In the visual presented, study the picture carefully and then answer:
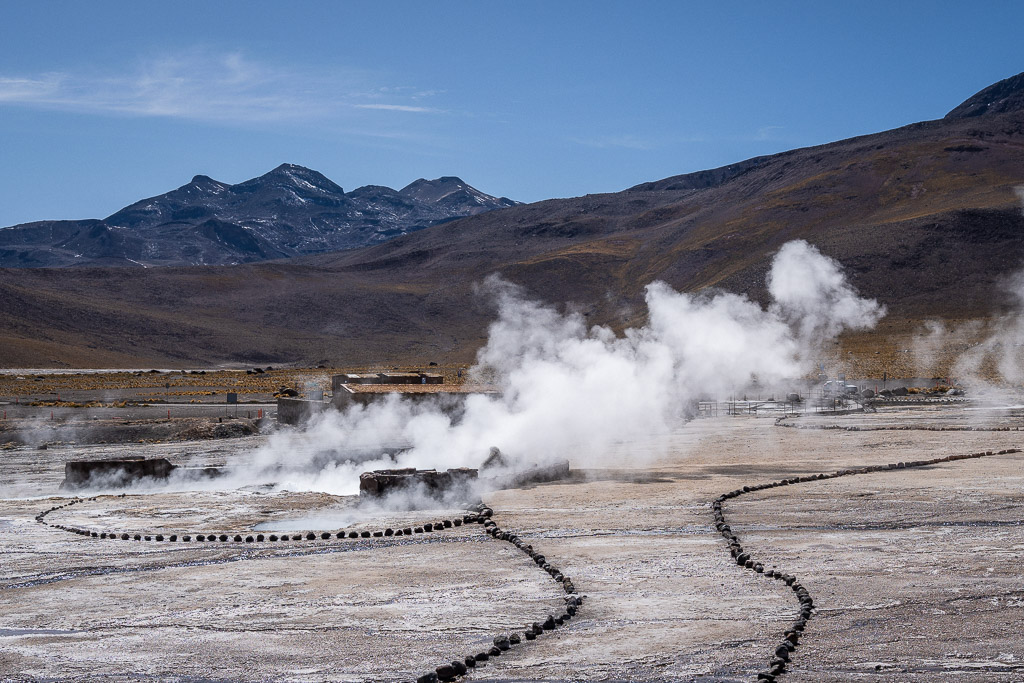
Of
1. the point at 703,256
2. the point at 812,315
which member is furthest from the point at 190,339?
the point at 812,315

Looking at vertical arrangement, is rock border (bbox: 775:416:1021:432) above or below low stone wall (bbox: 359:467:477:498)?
below

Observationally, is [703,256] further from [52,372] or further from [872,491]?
[872,491]

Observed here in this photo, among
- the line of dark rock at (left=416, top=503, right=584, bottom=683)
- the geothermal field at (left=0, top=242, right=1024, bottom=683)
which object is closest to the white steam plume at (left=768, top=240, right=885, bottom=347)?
the geothermal field at (left=0, top=242, right=1024, bottom=683)

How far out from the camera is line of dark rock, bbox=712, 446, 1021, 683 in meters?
8.50

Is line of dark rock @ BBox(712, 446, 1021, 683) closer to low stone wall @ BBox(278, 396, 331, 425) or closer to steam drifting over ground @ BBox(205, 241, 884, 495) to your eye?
steam drifting over ground @ BBox(205, 241, 884, 495)

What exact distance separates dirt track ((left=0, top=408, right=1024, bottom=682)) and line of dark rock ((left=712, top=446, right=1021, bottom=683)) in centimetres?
11

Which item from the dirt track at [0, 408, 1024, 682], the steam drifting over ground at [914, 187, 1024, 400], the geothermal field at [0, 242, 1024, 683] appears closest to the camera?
the dirt track at [0, 408, 1024, 682]

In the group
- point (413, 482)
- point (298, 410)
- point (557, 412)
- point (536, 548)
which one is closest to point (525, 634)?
point (536, 548)

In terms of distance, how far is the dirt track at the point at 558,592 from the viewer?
8781mm

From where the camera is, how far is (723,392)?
53.4 m

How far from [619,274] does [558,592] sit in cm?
12233

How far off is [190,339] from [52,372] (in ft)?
96.5

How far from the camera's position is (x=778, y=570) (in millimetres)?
11883

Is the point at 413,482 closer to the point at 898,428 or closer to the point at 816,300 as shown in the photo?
the point at 898,428
